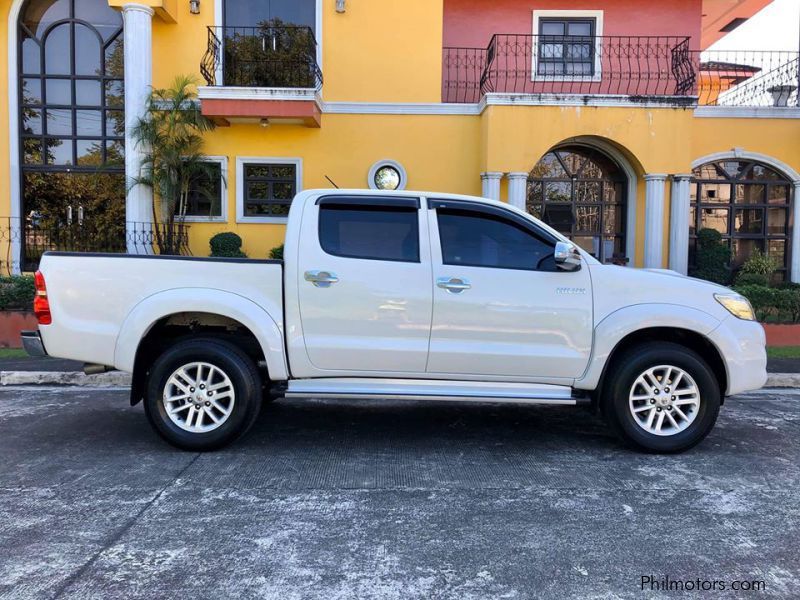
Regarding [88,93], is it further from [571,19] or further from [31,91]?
[571,19]

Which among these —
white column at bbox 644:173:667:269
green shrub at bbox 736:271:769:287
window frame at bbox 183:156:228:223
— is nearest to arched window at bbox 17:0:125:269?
window frame at bbox 183:156:228:223

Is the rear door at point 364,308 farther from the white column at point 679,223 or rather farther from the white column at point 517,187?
the white column at point 679,223

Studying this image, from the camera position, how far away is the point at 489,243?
530 centimetres

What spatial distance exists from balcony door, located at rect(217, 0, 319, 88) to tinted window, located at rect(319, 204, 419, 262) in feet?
29.3

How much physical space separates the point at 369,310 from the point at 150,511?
2.12m

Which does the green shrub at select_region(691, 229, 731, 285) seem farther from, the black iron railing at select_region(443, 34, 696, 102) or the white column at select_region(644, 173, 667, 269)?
the black iron railing at select_region(443, 34, 696, 102)

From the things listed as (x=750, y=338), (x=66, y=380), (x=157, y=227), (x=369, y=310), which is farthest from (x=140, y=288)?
(x=157, y=227)

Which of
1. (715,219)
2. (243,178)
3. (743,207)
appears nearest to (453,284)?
(243,178)

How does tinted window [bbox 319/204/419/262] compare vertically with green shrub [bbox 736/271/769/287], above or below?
above

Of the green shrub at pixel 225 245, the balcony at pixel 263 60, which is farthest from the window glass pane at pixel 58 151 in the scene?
the green shrub at pixel 225 245

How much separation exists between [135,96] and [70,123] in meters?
2.45

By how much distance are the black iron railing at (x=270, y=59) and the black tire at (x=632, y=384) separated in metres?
10.2

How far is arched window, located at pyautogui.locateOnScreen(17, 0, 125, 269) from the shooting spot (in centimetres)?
1412

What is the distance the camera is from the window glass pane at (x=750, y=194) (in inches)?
574
